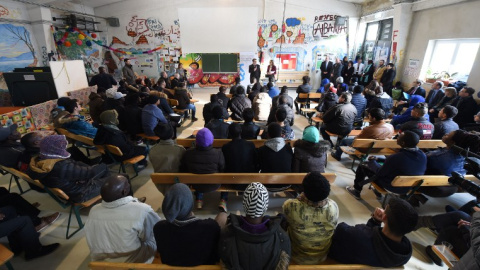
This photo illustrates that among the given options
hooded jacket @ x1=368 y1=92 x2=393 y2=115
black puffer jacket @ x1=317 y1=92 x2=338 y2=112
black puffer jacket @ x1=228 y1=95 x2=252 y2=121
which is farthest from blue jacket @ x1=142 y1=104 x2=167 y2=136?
hooded jacket @ x1=368 y1=92 x2=393 y2=115

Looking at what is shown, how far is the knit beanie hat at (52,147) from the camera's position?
7.46 ft

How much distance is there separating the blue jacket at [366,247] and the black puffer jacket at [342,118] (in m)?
2.85

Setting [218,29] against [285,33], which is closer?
[218,29]

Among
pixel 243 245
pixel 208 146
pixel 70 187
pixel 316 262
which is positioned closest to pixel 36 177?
pixel 70 187

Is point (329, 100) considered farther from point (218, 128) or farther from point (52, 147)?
point (52, 147)

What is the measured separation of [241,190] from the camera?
2.75m

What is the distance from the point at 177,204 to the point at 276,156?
151 centimetres

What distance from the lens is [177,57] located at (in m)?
10.5

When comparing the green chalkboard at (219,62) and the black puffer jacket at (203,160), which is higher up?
the green chalkboard at (219,62)

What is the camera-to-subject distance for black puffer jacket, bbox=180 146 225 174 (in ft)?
8.42

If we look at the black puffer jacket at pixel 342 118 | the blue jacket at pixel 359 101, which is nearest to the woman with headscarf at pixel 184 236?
the black puffer jacket at pixel 342 118

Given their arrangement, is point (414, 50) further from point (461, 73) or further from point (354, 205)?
point (354, 205)

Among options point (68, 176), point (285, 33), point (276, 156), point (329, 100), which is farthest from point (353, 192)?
point (285, 33)

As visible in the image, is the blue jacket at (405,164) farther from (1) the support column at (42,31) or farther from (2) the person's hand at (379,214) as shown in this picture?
(1) the support column at (42,31)
